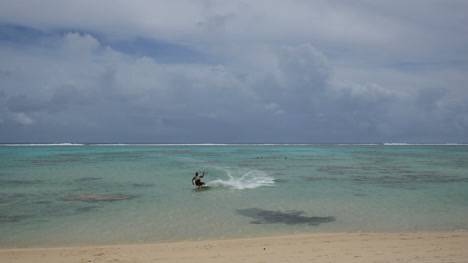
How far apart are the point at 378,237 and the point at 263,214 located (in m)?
5.50

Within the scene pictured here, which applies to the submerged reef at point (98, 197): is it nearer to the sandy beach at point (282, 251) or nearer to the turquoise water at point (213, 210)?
the turquoise water at point (213, 210)

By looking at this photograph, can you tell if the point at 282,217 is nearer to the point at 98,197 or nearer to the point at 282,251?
the point at 282,251

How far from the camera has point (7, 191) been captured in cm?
2309

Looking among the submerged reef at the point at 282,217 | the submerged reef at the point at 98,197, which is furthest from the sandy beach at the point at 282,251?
the submerged reef at the point at 98,197

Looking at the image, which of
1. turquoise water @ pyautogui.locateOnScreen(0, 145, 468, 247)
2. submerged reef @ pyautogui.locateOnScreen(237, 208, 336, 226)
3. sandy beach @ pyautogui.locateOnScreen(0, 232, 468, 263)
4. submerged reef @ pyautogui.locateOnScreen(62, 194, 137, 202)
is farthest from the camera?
submerged reef @ pyautogui.locateOnScreen(62, 194, 137, 202)

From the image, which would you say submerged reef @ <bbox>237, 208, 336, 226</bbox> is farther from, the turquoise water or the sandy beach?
the sandy beach

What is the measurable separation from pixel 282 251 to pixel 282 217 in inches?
210

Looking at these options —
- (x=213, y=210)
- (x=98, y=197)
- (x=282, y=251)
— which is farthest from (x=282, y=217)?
(x=98, y=197)

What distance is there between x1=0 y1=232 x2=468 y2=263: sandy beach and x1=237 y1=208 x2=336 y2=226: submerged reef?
8.47ft

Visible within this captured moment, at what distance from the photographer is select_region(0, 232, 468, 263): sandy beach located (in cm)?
936

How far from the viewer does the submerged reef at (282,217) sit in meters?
14.5

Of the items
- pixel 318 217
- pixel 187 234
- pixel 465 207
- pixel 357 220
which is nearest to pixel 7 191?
pixel 187 234

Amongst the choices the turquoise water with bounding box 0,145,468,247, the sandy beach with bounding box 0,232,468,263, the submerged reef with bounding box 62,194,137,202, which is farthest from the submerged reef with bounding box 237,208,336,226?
the submerged reef with bounding box 62,194,137,202

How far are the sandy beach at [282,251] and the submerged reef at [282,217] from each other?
258 cm
